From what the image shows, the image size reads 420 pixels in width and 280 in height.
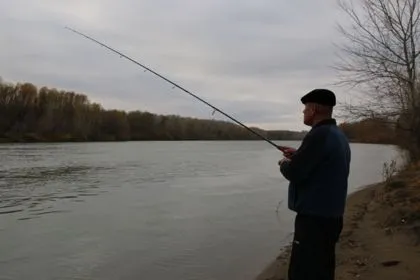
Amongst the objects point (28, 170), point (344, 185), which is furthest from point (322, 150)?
point (28, 170)

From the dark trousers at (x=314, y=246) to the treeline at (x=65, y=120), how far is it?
65003 millimetres

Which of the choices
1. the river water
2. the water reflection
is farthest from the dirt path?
the water reflection

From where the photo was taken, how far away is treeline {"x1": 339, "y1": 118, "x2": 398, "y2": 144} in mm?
18969

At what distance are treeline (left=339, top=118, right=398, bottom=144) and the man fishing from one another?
576 inches

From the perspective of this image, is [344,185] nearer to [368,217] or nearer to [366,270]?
[366,270]

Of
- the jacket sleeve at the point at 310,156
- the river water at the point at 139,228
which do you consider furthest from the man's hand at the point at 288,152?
the river water at the point at 139,228

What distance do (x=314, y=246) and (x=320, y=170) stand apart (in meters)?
0.58

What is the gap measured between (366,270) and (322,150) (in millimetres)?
3996

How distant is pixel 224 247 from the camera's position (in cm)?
1031

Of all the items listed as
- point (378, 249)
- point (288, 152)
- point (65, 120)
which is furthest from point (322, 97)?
point (65, 120)

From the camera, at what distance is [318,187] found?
3.66 m

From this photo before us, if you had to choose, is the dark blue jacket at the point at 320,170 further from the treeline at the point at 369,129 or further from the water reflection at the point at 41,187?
the treeline at the point at 369,129

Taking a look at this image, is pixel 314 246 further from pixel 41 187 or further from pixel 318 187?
pixel 41 187

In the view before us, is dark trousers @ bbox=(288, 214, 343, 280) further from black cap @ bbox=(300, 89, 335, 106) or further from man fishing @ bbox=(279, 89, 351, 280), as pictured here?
black cap @ bbox=(300, 89, 335, 106)
